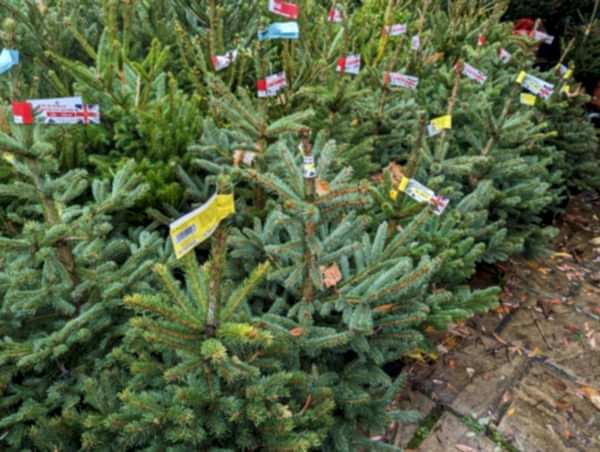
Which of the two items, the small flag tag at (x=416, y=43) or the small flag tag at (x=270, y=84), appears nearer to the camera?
the small flag tag at (x=270, y=84)

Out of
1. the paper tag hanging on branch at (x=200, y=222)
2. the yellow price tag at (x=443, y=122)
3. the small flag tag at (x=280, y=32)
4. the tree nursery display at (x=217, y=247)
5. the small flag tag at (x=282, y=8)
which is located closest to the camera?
the paper tag hanging on branch at (x=200, y=222)

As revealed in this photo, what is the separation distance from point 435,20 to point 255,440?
5005mm

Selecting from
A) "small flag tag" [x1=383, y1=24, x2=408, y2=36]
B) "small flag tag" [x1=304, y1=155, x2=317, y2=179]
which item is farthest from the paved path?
"small flag tag" [x1=383, y1=24, x2=408, y2=36]

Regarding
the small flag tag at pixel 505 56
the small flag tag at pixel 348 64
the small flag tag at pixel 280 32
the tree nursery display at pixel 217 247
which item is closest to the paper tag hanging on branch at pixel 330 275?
the tree nursery display at pixel 217 247

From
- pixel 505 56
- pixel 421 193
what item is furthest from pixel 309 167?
pixel 505 56

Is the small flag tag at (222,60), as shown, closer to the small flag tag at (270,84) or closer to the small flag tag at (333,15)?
the small flag tag at (270,84)

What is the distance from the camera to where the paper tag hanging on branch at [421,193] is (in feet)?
7.52

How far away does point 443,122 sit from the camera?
2.75 metres

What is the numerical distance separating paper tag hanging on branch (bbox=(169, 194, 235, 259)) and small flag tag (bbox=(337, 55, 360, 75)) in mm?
2462

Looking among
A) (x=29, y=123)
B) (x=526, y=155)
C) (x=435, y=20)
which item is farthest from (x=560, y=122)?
(x=29, y=123)

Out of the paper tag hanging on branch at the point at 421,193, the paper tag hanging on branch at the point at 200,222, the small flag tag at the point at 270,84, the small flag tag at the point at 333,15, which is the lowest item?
the paper tag hanging on branch at the point at 421,193

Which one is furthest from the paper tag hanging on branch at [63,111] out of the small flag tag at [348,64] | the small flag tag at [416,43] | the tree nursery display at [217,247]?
the small flag tag at [416,43]

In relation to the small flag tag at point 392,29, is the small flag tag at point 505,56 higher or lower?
lower

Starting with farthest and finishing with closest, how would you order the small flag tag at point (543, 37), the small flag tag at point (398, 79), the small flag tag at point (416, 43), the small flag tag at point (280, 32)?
the small flag tag at point (543, 37), the small flag tag at point (416, 43), the small flag tag at point (398, 79), the small flag tag at point (280, 32)
